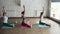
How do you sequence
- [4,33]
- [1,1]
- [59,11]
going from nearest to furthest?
[4,33] → [59,11] → [1,1]

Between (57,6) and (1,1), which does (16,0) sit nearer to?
(1,1)

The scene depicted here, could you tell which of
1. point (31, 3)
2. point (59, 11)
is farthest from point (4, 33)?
point (31, 3)

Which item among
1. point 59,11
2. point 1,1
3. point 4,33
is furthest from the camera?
point 1,1

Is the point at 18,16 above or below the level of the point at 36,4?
below

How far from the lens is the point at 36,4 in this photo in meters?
3.91

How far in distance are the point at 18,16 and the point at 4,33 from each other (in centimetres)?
190

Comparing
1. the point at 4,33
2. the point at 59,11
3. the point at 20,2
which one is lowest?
the point at 4,33

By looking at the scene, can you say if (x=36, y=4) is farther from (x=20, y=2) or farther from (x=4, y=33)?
(x=4, y=33)

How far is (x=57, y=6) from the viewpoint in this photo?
3.50m

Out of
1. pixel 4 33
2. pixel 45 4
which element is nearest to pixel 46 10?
pixel 45 4

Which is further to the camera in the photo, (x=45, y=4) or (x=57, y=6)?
(x=45, y=4)

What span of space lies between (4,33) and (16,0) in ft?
6.36

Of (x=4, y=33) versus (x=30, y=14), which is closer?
(x=4, y=33)

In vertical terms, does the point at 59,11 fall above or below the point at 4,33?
above
